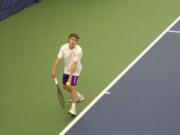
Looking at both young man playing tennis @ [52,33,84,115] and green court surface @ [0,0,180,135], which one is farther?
green court surface @ [0,0,180,135]

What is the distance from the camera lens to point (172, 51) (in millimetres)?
8367

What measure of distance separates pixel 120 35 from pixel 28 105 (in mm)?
3250

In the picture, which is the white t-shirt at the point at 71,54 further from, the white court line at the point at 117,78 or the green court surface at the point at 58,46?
the green court surface at the point at 58,46

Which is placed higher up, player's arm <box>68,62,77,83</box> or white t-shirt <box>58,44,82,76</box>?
white t-shirt <box>58,44,82,76</box>

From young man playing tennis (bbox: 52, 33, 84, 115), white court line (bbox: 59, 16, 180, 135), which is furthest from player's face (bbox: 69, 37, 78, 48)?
white court line (bbox: 59, 16, 180, 135)

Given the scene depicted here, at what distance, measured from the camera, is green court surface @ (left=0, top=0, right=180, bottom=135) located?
21.6 feet

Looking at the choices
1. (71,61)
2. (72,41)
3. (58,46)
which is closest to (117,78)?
(71,61)

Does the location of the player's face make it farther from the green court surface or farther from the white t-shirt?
the green court surface

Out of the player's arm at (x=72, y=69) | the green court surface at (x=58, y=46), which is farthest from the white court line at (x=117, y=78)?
the player's arm at (x=72, y=69)

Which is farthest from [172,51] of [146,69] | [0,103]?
[0,103]

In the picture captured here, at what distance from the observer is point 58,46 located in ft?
29.4

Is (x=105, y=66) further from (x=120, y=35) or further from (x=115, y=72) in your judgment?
(x=120, y=35)

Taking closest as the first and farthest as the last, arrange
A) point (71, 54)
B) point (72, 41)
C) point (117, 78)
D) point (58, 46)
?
1. point (72, 41)
2. point (71, 54)
3. point (117, 78)
4. point (58, 46)

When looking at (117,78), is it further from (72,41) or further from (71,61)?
(72,41)
